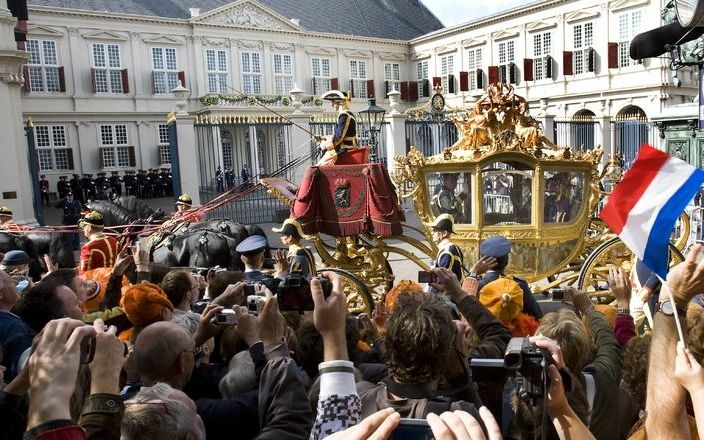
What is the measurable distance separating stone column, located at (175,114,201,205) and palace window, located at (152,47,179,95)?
1759cm

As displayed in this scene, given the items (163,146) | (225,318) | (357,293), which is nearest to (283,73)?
(163,146)

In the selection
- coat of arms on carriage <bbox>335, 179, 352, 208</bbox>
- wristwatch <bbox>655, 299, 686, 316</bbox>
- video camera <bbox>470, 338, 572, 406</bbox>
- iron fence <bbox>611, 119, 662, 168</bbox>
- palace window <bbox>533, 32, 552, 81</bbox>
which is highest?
palace window <bbox>533, 32, 552, 81</bbox>

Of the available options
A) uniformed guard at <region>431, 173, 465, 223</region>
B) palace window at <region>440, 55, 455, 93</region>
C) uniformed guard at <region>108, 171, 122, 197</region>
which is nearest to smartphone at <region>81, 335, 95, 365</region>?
uniformed guard at <region>431, 173, 465, 223</region>

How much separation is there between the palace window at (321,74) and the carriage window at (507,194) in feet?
96.5

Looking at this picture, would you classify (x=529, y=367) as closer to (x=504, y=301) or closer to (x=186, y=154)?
(x=504, y=301)

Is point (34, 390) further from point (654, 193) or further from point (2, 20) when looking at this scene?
point (2, 20)

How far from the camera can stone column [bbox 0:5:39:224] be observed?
1352 cm

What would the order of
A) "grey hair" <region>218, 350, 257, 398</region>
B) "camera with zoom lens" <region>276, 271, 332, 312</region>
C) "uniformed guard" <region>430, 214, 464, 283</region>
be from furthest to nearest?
"uniformed guard" <region>430, 214, 464, 283</region> → "grey hair" <region>218, 350, 257, 398</region> → "camera with zoom lens" <region>276, 271, 332, 312</region>

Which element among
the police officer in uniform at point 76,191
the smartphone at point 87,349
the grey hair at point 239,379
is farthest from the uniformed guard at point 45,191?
the smartphone at point 87,349

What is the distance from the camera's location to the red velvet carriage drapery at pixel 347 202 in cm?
655

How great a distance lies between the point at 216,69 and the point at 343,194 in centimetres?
2711

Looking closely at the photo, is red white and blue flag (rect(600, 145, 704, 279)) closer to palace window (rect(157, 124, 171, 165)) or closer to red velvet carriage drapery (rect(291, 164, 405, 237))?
red velvet carriage drapery (rect(291, 164, 405, 237))

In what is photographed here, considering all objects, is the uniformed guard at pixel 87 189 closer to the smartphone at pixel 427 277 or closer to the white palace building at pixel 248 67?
the white palace building at pixel 248 67

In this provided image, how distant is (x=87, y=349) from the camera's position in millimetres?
1992
